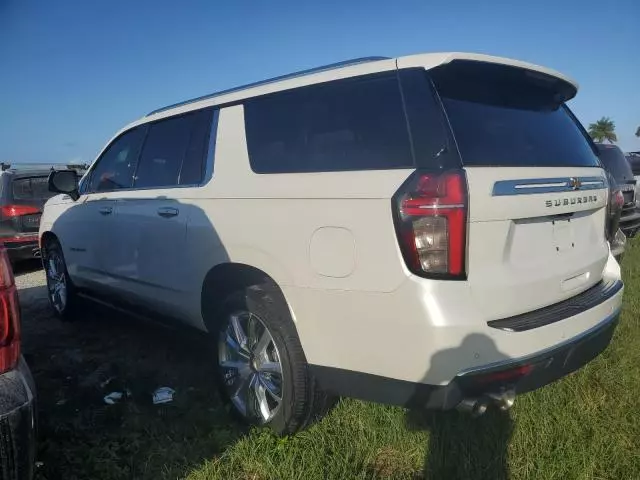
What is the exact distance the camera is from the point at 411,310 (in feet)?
6.98

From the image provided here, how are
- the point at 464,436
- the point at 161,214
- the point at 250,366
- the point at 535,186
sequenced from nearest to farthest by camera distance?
the point at 535,186, the point at 464,436, the point at 250,366, the point at 161,214

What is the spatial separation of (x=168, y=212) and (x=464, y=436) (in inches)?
88.4

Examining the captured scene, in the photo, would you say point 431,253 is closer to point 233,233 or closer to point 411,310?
point 411,310

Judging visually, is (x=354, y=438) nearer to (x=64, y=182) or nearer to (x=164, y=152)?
(x=164, y=152)

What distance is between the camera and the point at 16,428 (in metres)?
1.78

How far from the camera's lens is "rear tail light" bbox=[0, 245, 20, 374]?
189cm

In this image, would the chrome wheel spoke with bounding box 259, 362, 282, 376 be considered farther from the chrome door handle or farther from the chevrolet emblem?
the chevrolet emblem

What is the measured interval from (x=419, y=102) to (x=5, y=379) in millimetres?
1950

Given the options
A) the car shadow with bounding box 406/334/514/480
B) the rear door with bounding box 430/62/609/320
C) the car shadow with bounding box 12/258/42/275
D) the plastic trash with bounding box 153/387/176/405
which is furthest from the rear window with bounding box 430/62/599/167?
the car shadow with bounding box 12/258/42/275

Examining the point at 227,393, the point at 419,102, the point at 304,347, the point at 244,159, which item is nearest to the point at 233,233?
the point at 244,159

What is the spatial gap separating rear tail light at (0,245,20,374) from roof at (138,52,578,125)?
166cm

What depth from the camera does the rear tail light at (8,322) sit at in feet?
6.21

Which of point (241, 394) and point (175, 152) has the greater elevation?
point (175, 152)

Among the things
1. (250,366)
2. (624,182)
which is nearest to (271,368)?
(250,366)
